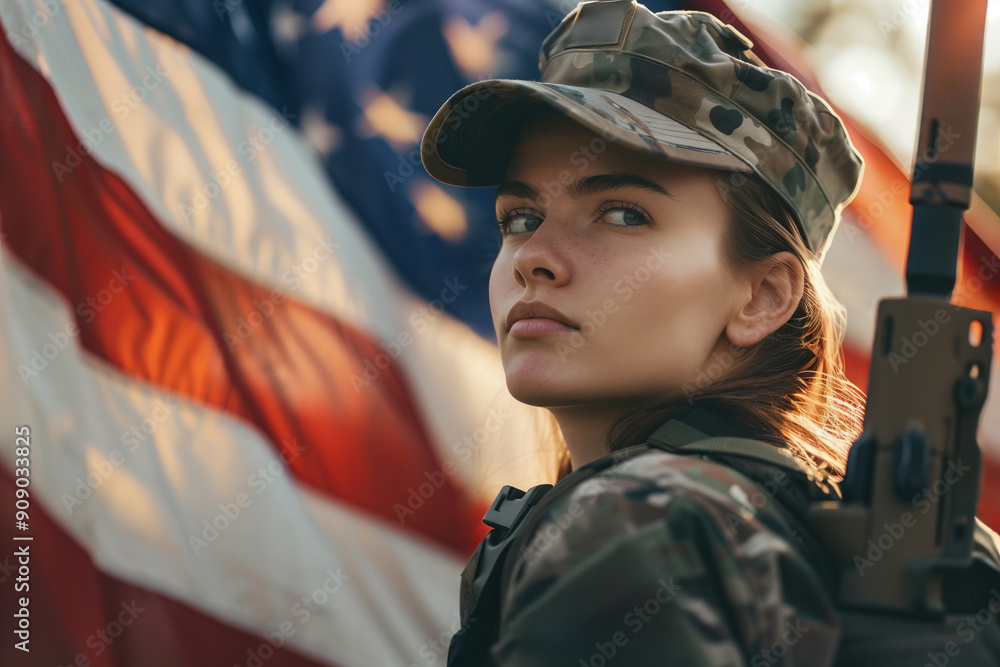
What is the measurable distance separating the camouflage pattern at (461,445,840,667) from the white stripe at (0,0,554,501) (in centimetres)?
Answer: 157

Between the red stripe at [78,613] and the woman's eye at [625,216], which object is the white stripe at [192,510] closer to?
the red stripe at [78,613]

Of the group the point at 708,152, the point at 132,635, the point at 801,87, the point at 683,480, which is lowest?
the point at 132,635

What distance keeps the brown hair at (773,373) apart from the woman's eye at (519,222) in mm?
271

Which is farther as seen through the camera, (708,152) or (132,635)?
(132,635)

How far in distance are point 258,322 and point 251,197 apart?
37 cm

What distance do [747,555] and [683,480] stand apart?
0.09 meters

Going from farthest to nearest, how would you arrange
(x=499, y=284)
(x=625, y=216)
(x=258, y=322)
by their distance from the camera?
(x=258, y=322)
(x=499, y=284)
(x=625, y=216)

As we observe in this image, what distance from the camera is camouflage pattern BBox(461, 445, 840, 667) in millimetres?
767

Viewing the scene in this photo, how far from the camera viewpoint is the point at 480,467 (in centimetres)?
267

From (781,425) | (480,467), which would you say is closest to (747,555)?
(781,425)

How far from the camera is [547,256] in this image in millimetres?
1166

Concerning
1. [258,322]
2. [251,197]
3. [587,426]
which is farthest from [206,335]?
[587,426]

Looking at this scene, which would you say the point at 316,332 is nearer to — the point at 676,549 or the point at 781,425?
the point at 781,425

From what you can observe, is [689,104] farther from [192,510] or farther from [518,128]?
[192,510]
